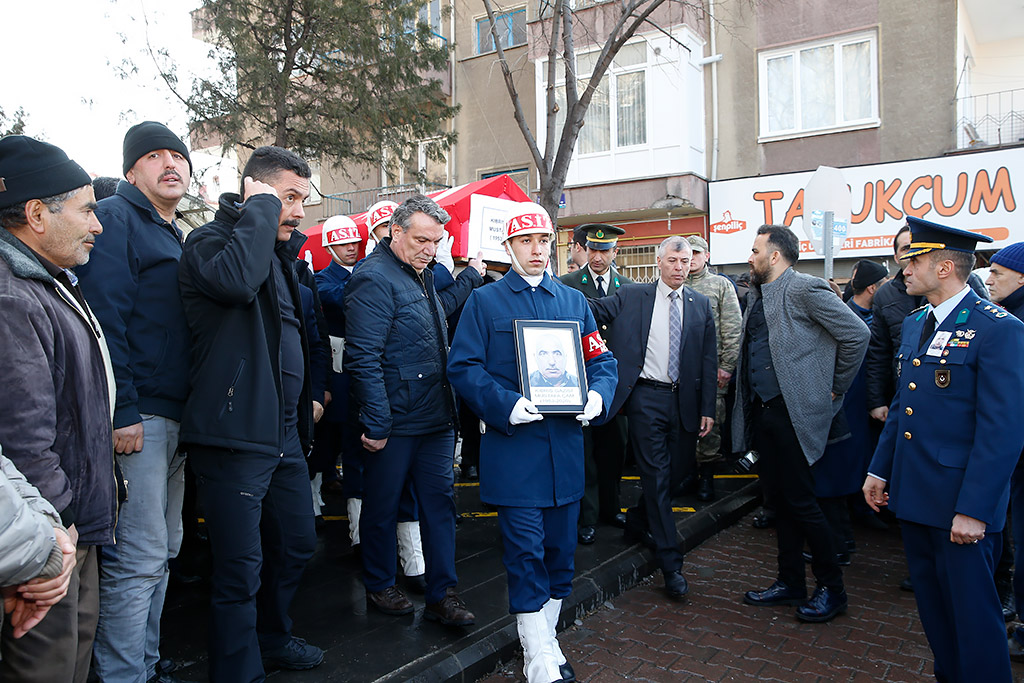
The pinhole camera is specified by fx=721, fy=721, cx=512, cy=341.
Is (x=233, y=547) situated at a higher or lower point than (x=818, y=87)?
lower

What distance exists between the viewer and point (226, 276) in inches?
114

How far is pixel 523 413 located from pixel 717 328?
4.04 meters

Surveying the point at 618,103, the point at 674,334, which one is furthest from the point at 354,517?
the point at 618,103

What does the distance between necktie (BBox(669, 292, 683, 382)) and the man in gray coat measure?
1.58ft

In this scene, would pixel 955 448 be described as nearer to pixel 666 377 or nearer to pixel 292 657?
pixel 666 377

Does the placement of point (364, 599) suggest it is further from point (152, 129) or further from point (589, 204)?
point (589, 204)

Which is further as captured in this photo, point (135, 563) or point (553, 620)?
point (553, 620)

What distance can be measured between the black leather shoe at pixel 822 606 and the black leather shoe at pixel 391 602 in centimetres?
238

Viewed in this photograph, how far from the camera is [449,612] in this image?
3.91m

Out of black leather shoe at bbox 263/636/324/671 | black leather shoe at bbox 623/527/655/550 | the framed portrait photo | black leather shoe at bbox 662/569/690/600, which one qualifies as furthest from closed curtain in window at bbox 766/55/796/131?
black leather shoe at bbox 263/636/324/671

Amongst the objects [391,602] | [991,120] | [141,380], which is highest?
[991,120]

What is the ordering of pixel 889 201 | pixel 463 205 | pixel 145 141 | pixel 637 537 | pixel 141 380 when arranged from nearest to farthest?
1. pixel 141 380
2. pixel 145 141
3. pixel 637 537
4. pixel 463 205
5. pixel 889 201

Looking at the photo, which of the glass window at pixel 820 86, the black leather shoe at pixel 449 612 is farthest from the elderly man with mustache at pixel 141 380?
the glass window at pixel 820 86

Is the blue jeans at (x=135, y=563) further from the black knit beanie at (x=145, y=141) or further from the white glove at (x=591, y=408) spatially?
the white glove at (x=591, y=408)
